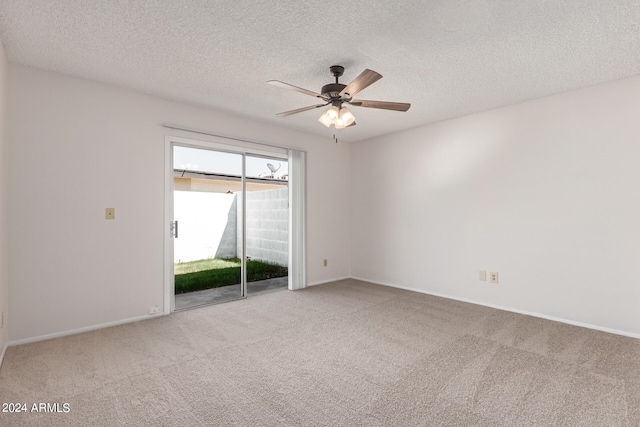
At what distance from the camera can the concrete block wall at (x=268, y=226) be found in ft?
17.9

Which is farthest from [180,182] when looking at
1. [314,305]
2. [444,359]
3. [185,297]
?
[444,359]

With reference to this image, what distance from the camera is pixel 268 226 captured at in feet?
19.1

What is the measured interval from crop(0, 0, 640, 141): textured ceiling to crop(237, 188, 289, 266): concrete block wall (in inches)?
94.8

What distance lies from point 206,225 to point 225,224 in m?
0.62

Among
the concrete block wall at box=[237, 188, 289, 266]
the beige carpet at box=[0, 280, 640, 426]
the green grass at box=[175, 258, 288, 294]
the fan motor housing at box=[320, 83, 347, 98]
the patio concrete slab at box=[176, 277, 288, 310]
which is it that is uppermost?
the fan motor housing at box=[320, 83, 347, 98]

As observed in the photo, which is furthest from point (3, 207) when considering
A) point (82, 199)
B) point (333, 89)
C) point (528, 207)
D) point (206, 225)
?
point (528, 207)

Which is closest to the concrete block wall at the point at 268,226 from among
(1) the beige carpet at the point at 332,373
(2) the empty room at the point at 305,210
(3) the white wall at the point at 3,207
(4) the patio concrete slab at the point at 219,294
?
(4) the patio concrete slab at the point at 219,294

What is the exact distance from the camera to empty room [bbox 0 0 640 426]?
76.8 inches

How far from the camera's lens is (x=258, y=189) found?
520cm

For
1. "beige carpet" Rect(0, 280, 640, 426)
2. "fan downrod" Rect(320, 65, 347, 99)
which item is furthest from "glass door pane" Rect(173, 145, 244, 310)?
"fan downrod" Rect(320, 65, 347, 99)

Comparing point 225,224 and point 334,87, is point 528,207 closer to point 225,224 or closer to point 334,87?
point 334,87

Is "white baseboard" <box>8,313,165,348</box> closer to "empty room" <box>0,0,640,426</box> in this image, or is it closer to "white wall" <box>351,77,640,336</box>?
"empty room" <box>0,0,640,426</box>

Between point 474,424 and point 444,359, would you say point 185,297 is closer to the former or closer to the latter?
point 444,359

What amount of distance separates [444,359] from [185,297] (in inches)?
130
